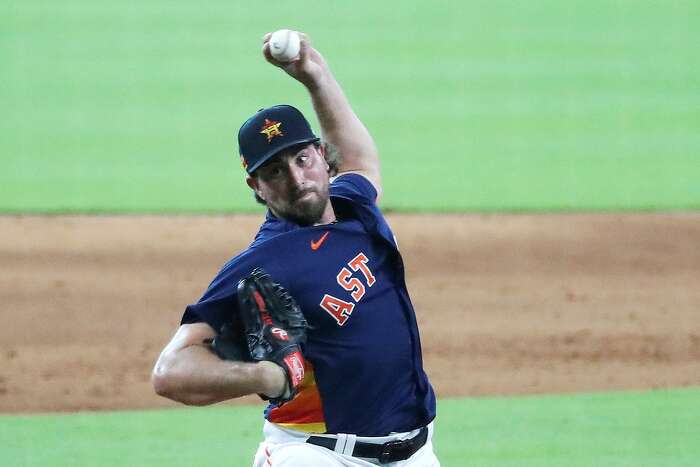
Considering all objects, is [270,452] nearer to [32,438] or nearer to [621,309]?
[32,438]

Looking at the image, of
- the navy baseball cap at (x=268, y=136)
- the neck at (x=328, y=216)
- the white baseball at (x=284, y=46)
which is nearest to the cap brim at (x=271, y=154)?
the navy baseball cap at (x=268, y=136)

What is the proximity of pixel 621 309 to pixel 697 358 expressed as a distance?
92 cm

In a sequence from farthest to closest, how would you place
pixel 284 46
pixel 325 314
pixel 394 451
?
pixel 284 46 → pixel 394 451 → pixel 325 314

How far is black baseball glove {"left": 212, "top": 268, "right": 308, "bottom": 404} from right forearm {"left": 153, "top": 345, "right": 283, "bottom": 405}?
0.18 ft

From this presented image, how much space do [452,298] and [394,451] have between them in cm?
558

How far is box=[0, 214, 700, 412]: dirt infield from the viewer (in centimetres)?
818

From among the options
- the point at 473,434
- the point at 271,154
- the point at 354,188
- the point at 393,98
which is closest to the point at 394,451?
the point at 354,188

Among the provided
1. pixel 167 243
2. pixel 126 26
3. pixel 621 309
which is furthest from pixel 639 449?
pixel 126 26

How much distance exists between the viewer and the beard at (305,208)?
3.98 meters

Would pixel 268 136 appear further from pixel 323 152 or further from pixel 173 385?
pixel 173 385

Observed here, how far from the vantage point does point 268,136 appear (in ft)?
13.0

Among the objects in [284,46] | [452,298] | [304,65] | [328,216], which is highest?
[284,46]

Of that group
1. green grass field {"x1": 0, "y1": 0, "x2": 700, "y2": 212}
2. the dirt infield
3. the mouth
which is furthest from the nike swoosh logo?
green grass field {"x1": 0, "y1": 0, "x2": 700, "y2": 212}

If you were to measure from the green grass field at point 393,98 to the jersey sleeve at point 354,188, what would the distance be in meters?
6.95
